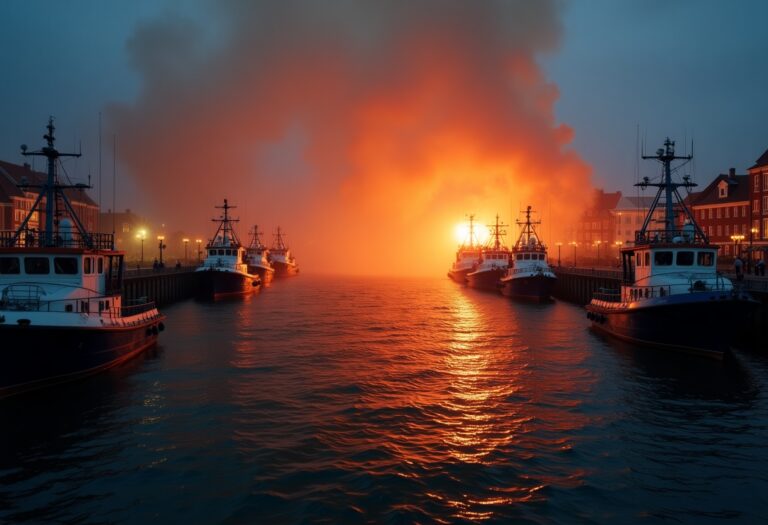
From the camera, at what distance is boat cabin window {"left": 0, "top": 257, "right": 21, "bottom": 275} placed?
2114cm

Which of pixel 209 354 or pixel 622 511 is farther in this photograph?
pixel 209 354

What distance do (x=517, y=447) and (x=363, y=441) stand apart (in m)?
4.36

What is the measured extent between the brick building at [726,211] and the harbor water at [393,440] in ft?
188

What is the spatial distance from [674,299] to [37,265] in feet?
94.4

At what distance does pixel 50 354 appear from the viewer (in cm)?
1822

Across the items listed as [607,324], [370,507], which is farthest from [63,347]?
[607,324]

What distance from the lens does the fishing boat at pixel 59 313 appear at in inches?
685

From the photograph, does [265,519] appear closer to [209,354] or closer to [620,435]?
[620,435]

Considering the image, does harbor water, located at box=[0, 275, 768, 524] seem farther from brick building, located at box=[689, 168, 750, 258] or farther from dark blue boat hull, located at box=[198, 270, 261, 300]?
brick building, located at box=[689, 168, 750, 258]

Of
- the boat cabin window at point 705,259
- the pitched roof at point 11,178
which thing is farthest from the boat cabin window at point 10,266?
the pitched roof at point 11,178

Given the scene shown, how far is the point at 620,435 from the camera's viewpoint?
1545 cm

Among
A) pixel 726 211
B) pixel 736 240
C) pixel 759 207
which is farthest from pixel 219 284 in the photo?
pixel 726 211

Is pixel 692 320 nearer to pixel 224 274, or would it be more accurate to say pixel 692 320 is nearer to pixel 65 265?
pixel 65 265

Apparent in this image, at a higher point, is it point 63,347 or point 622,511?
point 63,347
